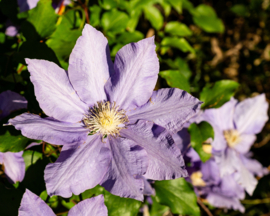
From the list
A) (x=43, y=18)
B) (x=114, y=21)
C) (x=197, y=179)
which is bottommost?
(x=197, y=179)

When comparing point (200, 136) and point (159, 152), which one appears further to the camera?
point (200, 136)

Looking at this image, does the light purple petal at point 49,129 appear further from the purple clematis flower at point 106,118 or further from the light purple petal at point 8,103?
the light purple petal at point 8,103

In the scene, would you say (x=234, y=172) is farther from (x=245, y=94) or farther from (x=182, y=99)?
(x=245, y=94)

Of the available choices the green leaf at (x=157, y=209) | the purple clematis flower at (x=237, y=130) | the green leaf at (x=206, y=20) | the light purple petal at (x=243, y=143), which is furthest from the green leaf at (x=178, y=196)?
the green leaf at (x=206, y=20)

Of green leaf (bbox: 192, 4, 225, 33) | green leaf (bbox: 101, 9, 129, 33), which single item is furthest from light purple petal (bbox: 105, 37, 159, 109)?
green leaf (bbox: 192, 4, 225, 33)

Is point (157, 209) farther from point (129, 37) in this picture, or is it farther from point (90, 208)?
point (129, 37)

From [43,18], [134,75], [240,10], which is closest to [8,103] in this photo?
[43,18]

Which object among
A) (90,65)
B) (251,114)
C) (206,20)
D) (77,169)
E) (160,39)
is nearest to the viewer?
(77,169)
